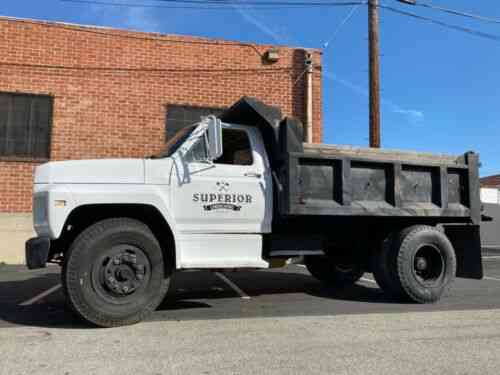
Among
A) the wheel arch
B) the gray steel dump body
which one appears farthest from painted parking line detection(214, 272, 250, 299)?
the wheel arch

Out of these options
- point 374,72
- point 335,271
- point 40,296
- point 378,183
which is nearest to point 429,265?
point 378,183

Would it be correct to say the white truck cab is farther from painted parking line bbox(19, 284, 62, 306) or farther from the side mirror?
painted parking line bbox(19, 284, 62, 306)

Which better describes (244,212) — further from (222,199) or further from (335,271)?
(335,271)

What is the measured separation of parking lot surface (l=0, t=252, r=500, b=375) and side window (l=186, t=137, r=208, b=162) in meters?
1.88

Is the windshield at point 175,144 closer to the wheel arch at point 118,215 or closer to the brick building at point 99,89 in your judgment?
the wheel arch at point 118,215

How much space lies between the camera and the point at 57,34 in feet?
39.9

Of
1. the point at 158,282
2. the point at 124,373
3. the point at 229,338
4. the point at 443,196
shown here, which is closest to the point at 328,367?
the point at 229,338

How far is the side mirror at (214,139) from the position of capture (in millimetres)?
5293

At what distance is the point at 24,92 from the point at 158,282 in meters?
8.90

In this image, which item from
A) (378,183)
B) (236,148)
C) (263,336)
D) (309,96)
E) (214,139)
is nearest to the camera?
(263,336)

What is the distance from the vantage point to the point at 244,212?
227 inches

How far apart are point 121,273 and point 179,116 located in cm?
838

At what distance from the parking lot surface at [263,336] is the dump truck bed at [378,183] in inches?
51.4

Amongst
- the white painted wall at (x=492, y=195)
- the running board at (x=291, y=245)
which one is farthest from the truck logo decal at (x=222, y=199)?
the white painted wall at (x=492, y=195)
